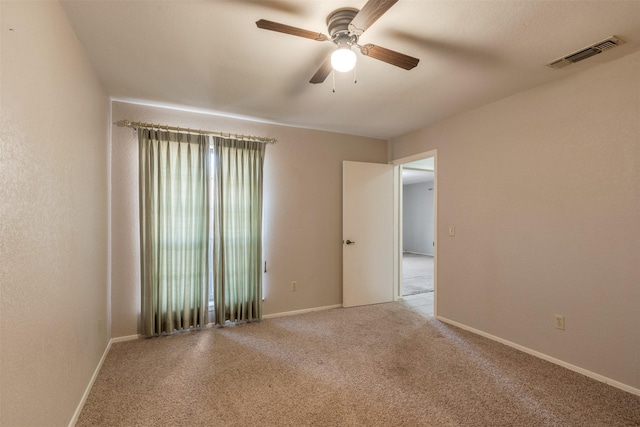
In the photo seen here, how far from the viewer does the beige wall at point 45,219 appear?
3.73 feet

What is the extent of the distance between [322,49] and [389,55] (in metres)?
0.56

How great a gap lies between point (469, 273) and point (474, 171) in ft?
3.75

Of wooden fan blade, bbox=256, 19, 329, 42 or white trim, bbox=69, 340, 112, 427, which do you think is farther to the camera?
→ white trim, bbox=69, 340, 112, 427

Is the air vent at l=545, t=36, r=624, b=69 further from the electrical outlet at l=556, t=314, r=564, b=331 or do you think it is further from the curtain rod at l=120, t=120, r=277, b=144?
the curtain rod at l=120, t=120, r=277, b=144

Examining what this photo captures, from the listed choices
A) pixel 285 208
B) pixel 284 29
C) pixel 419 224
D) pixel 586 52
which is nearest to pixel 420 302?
pixel 285 208

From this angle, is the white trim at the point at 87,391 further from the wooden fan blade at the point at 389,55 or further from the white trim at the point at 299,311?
the wooden fan blade at the point at 389,55

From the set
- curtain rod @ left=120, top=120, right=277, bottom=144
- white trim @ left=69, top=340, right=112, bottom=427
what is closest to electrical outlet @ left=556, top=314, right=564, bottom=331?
curtain rod @ left=120, top=120, right=277, bottom=144

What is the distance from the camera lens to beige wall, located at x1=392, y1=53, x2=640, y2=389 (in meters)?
2.17

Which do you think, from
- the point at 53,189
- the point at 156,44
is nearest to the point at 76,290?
the point at 53,189

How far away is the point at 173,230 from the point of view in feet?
10.3

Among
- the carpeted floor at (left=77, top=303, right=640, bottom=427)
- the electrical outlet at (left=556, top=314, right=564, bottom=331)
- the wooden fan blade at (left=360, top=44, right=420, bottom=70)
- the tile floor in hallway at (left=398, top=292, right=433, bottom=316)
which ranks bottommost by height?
the tile floor in hallway at (left=398, top=292, right=433, bottom=316)

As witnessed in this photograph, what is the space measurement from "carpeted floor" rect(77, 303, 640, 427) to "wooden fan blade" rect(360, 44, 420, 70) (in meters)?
2.23

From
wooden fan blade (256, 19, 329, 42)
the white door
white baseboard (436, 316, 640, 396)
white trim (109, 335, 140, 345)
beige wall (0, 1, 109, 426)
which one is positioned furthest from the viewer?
the white door

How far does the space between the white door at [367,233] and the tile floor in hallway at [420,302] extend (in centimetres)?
28
